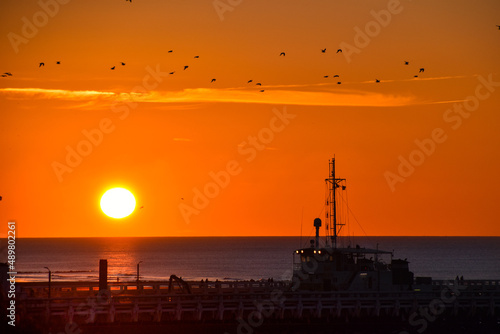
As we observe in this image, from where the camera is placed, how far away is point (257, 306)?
4859 cm

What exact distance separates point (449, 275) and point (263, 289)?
11979 centimetres

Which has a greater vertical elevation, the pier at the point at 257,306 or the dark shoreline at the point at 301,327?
the pier at the point at 257,306

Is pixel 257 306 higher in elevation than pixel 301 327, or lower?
higher

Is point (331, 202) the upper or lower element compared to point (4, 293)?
upper

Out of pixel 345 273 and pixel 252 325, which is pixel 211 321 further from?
pixel 345 273

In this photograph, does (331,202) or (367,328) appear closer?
(367,328)

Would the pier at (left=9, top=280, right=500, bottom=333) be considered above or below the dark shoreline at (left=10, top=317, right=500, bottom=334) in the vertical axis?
above

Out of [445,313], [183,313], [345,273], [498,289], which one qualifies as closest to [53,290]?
[183,313]

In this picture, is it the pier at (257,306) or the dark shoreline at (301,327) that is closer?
the pier at (257,306)

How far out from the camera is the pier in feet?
146

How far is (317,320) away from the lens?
49.3 meters

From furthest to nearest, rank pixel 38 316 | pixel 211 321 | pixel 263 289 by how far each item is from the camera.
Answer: pixel 263 289
pixel 211 321
pixel 38 316

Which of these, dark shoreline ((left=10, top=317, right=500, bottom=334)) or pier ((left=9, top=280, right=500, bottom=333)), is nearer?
pier ((left=9, top=280, right=500, bottom=333))

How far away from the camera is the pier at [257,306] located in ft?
146
